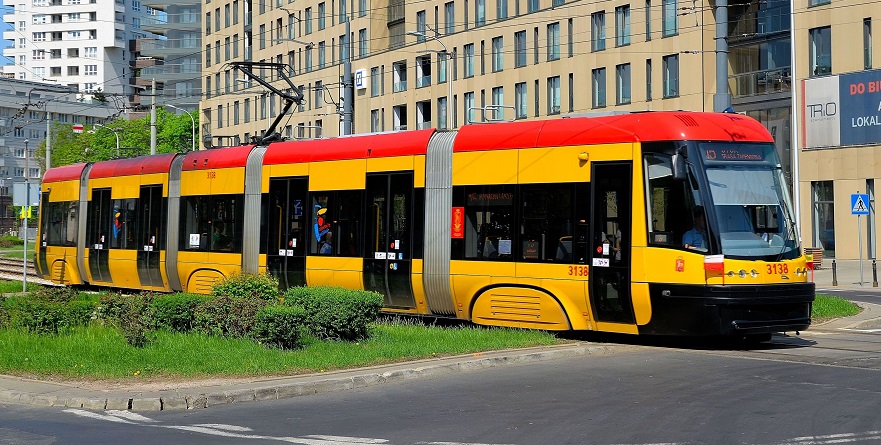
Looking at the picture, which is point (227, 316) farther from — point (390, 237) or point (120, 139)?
point (120, 139)

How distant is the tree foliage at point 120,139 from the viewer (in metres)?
97.2

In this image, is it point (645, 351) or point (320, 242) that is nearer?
point (645, 351)

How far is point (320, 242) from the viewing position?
22.1m

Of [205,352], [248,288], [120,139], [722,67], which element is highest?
[120,139]

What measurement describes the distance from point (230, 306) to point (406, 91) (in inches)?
2189

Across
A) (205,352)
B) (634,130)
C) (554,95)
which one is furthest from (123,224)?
(554,95)

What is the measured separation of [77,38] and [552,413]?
525 ft

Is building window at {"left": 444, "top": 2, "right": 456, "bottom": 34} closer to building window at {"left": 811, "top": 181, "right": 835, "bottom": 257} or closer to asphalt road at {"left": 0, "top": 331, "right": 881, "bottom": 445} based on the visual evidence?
Result: building window at {"left": 811, "top": 181, "right": 835, "bottom": 257}

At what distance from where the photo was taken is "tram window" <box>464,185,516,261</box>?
60.7 feet

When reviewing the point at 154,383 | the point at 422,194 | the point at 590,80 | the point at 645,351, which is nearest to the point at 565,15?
the point at 590,80

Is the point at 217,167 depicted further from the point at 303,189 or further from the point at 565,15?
the point at 565,15

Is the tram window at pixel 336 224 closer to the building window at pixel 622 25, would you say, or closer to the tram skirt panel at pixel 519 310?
the tram skirt panel at pixel 519 310

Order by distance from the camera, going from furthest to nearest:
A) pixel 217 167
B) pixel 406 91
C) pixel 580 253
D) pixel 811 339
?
pixel 406 91, pixel 217 167, pixel 811 339, pixel 580 253

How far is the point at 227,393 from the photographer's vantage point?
470 inches
